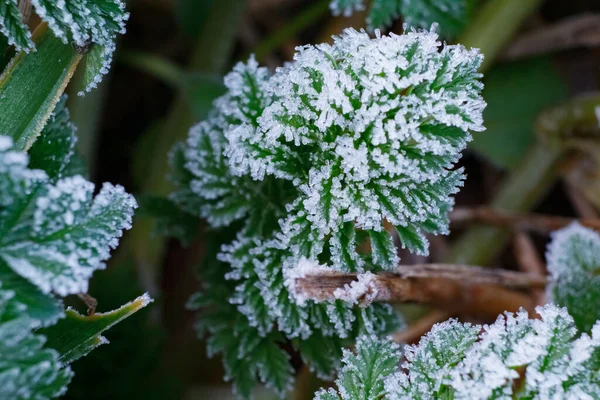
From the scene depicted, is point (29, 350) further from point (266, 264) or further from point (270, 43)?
point (270, 43)

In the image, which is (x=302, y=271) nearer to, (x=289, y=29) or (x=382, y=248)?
(x=382, y=248)

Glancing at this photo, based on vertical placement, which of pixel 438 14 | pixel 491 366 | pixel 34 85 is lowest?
pixel 491 366

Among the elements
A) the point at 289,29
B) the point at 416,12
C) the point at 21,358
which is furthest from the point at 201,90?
the point at 21,358

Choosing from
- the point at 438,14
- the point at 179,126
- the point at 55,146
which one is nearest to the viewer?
the point at 55,146

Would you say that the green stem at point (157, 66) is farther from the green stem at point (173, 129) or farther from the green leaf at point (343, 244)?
the green leaf at point (343, 244)

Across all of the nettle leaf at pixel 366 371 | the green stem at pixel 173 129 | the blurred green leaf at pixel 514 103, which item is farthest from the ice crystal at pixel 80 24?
the blurred green leaf at pixel 514 103

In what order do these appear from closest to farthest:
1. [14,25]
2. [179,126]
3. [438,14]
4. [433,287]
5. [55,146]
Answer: [14,25], [55,146], [433,287], [438,14], [179,126]

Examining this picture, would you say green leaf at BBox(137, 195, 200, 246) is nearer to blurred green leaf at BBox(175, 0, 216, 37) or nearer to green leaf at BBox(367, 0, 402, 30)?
green leaf at BBox(367, 0, 402, 30)

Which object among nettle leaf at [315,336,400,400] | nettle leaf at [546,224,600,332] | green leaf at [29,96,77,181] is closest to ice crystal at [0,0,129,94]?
green leaf at [29,96,77,181]
